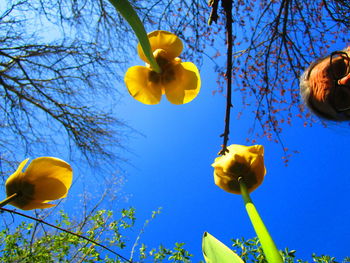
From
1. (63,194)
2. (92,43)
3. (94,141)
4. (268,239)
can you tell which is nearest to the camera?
(268,239)

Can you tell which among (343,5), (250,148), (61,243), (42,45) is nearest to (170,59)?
(250,148)

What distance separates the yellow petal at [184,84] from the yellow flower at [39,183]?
0.30 m

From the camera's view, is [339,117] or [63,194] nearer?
[63,194]

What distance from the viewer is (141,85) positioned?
580 mm

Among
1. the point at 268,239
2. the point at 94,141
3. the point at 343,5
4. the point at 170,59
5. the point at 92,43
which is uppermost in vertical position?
the point at 92,43

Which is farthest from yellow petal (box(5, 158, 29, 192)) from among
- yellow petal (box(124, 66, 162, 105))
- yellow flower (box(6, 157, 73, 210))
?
yellow petal (box(124, 66, 162, 105))

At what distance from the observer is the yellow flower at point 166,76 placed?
0.57 m

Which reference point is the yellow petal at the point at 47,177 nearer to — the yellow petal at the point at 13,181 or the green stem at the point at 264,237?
the yellow petal at the point at 13,181

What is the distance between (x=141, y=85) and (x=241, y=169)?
31 cm

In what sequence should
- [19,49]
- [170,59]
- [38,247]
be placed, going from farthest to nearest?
1. [19,49]
2. [38,247]
3. [170,59]

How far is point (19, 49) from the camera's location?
326 cm

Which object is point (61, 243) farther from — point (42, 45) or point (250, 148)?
point (250, 148)

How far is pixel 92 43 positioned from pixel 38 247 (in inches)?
108

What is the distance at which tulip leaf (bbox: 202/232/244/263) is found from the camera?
12.4 inches
